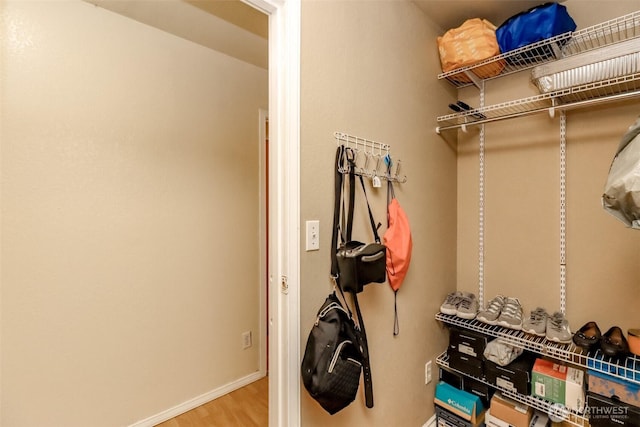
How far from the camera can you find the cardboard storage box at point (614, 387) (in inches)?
49.3

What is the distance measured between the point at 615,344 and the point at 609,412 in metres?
0.29

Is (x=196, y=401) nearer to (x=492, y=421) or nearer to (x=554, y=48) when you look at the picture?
(x=492, y=421)

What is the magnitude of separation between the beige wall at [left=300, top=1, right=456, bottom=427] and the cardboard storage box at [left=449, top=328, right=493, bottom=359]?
0.13 meters

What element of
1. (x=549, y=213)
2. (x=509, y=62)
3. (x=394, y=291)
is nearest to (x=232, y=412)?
(x=394, y=291)

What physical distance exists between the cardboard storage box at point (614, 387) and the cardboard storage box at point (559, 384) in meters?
0.08

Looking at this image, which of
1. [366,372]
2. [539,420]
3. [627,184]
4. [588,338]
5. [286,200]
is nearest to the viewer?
[627,184]

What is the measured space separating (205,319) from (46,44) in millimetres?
1864

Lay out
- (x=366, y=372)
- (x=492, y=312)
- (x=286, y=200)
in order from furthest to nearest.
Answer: (x=492, y=312), (x=366, y=372), (x=286, y=200)

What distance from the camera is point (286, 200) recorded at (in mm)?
1135

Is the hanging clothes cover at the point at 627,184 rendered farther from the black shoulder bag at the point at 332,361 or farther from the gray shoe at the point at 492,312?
the black shoulder bag at the point at 332,361

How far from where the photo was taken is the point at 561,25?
145 centimetres

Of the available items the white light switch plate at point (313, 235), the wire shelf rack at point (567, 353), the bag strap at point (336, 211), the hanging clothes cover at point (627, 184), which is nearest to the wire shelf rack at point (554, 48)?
the hanging clothes cover at point (627, 184)

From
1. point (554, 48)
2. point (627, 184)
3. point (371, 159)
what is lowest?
point (627, 184)

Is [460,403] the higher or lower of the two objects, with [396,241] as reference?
lower
